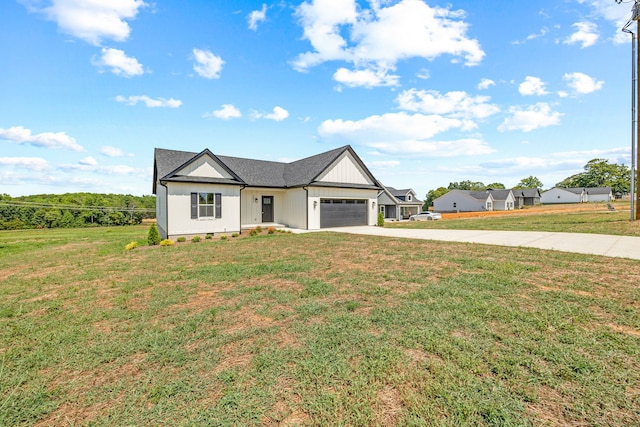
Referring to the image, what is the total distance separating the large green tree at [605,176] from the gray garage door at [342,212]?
283 feet

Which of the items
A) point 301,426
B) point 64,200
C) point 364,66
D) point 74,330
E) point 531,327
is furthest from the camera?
point 64,200

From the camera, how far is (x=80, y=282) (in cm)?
611

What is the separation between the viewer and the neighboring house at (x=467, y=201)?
4981 centimetres

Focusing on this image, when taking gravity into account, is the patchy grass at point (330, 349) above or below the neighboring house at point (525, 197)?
below

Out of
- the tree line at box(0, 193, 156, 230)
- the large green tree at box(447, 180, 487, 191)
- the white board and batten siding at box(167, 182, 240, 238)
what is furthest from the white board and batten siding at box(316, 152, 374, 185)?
the large green tree at box(447, 180, 487, 191)

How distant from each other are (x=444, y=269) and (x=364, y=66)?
12796 mm

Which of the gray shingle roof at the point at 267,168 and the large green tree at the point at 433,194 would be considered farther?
the large green tree at the point at 433,194

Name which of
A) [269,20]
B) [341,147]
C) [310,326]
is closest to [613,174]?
[341,147]

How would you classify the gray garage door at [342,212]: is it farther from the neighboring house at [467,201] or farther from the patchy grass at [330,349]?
the neighboring house at [467,201]

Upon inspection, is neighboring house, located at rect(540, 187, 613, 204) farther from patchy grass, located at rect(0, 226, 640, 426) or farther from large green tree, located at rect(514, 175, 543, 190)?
patchy grass, located at rect(0, 226, 640, 426)

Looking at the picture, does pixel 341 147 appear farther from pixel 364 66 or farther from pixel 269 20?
pixel 269 20

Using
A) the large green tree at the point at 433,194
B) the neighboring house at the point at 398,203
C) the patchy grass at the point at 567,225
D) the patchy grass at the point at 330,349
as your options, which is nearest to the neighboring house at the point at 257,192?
the patchy grass at the point at 567,225

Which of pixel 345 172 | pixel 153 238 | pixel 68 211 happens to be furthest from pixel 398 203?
pixel 68 211

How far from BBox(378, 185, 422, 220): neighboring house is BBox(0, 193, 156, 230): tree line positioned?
37.4 meters
